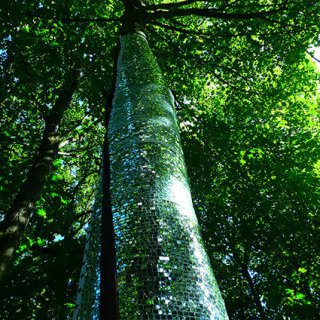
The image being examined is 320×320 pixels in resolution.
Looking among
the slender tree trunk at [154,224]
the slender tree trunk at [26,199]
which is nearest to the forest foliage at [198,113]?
the slender tree trunk at [26,199]

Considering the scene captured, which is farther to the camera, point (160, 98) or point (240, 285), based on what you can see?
point (240, 285)

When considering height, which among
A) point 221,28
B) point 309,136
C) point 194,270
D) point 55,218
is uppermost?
point 221,28

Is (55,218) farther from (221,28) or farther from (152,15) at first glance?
(221,28)

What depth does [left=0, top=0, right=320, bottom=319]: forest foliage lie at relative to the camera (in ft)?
20.2

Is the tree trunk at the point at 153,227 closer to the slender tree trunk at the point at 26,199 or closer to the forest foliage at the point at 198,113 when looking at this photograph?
the forest foliage at the point at 198,113

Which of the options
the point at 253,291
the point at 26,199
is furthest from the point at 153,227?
the point at 253,291

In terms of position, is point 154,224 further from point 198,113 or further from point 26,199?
point 198,113

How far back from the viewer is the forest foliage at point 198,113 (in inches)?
243

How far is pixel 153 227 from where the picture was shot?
3.22 ft

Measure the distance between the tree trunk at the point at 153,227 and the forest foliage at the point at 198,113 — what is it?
3485 mm

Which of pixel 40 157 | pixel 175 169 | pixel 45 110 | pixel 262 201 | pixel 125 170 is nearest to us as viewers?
pixel 125 170

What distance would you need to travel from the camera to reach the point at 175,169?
136cm

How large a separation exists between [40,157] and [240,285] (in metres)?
17.8

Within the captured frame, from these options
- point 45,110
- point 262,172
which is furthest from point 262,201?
point 45,110
